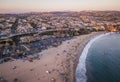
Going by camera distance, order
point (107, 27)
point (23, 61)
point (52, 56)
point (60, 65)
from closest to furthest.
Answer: point (60, 65)
point (23, 61)
point (52, 56)
point (107, 27)

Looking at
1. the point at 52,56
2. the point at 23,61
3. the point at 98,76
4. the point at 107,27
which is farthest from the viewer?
the point at 107,27

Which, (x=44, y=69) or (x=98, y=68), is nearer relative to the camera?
(x=44, y=69)

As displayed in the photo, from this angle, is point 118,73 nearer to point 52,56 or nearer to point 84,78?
point 84,78

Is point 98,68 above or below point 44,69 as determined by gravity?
below

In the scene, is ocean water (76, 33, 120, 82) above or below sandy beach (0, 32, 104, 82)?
below

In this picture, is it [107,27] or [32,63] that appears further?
[107,27]

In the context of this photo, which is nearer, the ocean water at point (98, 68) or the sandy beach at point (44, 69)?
the sandy beach at point (44, 69)

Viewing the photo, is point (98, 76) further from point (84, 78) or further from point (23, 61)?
point (23, 61)

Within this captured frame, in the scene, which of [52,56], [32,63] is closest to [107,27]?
[52,56]

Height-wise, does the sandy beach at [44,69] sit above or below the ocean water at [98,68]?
above

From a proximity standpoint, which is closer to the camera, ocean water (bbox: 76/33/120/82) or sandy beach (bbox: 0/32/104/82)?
sandy beach (bbox: 0/32/104/82)
